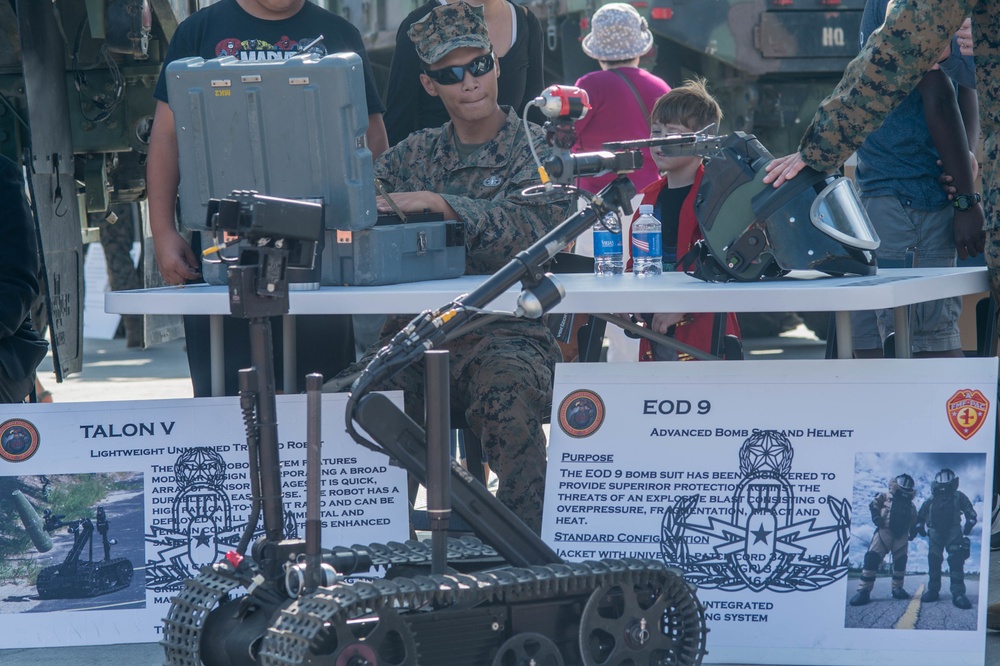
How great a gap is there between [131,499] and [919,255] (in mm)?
2631

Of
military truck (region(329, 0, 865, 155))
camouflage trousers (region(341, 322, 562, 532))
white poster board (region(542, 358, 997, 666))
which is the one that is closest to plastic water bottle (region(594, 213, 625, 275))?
camouflage trousers (region(341, 322, 562, 532))

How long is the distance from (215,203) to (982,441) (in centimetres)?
187

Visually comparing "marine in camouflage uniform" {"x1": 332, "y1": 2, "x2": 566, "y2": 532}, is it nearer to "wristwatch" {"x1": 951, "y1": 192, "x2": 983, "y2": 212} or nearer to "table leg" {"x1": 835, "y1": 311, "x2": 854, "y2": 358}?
"table leg" {"x1": 835, "y1": 311, "x2": 854, "y2": 358}

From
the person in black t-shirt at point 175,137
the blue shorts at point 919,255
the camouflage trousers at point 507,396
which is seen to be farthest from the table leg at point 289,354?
the blue shorts at point 919,255

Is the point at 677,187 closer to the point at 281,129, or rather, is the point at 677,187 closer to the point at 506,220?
the point at 506,220

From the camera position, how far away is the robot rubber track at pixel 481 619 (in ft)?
8.53

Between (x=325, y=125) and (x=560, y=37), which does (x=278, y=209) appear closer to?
(x=325, y=125)

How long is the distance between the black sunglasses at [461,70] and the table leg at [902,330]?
1.42m

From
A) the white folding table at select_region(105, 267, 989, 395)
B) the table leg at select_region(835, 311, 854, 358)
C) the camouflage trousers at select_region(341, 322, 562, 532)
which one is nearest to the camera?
the white folding table at select_region(105, 267, 989, 395)

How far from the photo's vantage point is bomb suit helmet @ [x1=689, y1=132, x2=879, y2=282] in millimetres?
3385

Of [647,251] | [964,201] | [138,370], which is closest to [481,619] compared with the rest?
[647,251]

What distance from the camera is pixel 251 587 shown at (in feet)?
9.12

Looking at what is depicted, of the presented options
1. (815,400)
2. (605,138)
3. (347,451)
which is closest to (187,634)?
(347,451)

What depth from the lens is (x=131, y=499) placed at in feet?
11.6
